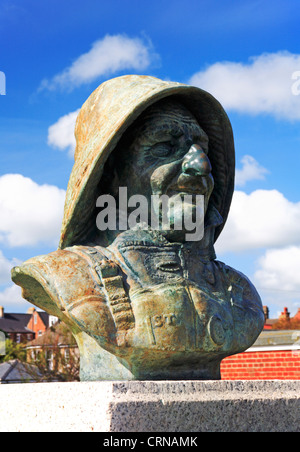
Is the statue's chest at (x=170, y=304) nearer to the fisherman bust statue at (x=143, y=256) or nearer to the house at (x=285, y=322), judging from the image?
the fisherman bust statue at (x=143, y=256)

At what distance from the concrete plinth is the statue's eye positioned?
4.11 ft

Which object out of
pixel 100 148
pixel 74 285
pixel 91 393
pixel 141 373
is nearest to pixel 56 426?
pixel 91 393

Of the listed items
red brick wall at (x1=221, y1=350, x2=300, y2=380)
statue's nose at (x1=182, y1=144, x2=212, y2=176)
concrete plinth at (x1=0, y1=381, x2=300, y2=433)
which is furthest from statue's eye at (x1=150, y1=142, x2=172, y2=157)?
red brick wall at (x1=221, y1=350, x2=300, y2=380)

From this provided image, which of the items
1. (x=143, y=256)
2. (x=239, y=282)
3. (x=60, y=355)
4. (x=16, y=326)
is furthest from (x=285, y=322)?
(x=143, y=256)

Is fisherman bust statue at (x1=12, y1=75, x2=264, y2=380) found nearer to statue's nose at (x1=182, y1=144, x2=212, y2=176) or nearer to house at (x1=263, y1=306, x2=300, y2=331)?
statue's nose at (x1=182, y1=144, x2=212, y2=176)

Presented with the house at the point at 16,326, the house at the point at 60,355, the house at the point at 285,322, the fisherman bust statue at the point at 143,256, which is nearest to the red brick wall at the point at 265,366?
the house at the point at 60,355

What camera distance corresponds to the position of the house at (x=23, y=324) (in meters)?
42.0

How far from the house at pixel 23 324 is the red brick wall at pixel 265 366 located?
33225mm

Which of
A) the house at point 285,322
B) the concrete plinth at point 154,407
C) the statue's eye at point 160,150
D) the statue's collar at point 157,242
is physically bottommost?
the concrete plinth at point 154,407

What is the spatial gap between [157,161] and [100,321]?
37.9 inches

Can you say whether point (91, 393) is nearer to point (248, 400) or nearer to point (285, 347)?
point (248, 400)

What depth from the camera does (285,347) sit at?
8.71 meters

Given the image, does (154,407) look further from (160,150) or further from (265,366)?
(265,366)

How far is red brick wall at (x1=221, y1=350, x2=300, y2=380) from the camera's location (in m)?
8.54
